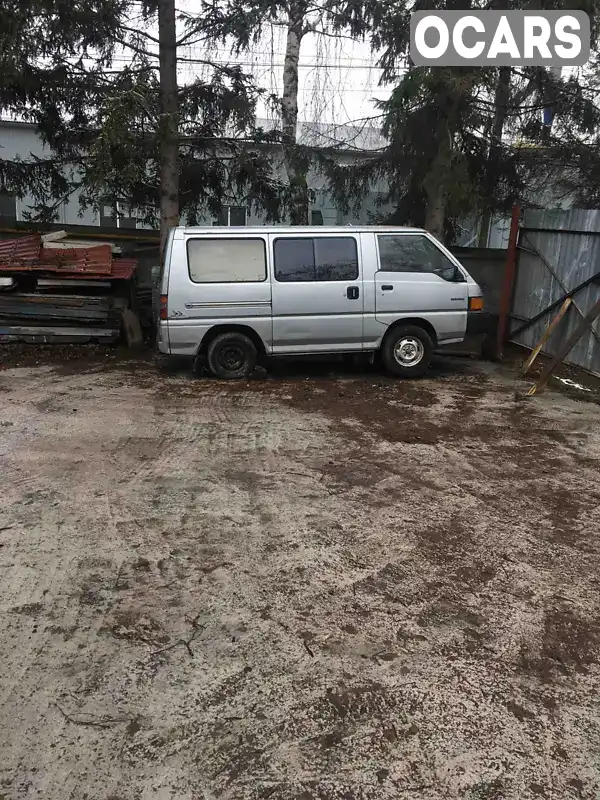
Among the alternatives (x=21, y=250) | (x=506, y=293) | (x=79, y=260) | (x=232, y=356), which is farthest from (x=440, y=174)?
(x=21, y=250)

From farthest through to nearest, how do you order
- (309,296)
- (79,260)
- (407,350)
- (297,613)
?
(79,260)
(407,350)
(309,296)
(297,613)

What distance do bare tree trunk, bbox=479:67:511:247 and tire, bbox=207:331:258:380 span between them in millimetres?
5508

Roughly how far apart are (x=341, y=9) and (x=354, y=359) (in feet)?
19.6

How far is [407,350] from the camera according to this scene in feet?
29.1

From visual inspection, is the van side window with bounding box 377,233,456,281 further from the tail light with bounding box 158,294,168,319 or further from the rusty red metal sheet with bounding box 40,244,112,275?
the rusty red metal sheet with bounding box 40,244,112,275

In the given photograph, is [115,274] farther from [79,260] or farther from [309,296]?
[309,296]

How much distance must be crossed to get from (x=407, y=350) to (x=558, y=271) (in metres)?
2.77

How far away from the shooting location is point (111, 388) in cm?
827

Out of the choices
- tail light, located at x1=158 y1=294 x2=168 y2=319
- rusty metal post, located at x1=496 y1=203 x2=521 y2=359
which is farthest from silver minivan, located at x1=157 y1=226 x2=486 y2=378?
rusty metal post, located at x1=496 y1=203 x2=521 y2=359

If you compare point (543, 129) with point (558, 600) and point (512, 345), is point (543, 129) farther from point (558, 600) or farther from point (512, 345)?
point (558, 600)

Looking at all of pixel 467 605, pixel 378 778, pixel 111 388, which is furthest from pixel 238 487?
pixel 111 388

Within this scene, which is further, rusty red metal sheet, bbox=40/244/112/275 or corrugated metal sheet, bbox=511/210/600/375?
rusty red metal sheet, bbox=40/244/112/275

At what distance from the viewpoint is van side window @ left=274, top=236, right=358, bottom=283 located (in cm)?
845

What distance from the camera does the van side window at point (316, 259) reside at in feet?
27.7
